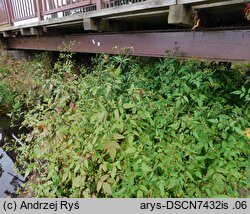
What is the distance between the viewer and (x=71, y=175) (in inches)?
79.1

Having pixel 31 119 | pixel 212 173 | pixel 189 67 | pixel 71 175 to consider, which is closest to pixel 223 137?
pixel 212 173

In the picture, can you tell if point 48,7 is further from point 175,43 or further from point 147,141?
point 147,141

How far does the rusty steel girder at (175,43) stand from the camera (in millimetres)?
2021

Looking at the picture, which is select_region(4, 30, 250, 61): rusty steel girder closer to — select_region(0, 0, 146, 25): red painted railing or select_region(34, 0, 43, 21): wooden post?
select_region(0, 0, 146, 25): red painted railing

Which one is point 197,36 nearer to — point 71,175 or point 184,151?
point 184,151

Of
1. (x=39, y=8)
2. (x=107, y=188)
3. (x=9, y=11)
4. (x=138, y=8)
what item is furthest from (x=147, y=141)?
(x=9, y=11)

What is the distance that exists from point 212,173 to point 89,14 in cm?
254

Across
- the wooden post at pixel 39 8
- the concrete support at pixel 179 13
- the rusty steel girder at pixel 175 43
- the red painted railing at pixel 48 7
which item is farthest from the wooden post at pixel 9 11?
the concrete support at pixel 179 13

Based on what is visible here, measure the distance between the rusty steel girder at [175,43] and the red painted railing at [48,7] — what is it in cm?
52

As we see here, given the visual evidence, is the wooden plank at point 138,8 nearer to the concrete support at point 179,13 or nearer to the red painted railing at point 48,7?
the concrete support at point 179,13

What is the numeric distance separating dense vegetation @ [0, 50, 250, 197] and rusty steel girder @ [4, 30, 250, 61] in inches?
8.1

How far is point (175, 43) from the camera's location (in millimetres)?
2557

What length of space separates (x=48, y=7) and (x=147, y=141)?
163 inches

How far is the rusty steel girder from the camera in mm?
2021
